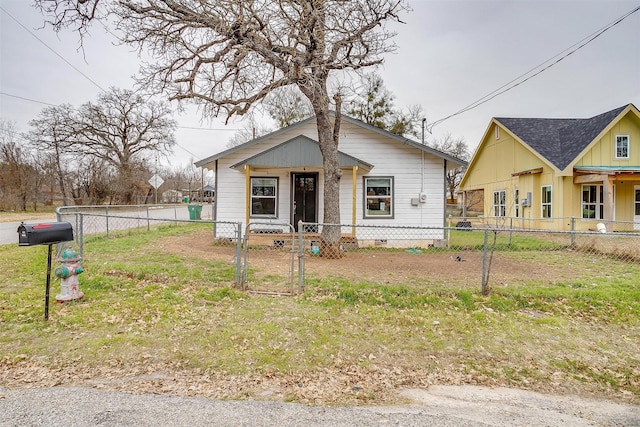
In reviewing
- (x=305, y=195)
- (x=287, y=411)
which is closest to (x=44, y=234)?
(x=287, y=411)

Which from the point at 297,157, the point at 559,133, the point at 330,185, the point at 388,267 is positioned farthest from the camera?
the point at 559,133

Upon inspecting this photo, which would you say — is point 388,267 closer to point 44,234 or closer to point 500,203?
point 44,234

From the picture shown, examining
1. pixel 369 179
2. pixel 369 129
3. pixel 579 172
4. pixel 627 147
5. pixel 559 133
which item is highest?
pixel 559 133

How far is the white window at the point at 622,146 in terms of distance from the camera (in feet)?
52.6

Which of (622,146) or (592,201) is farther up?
(622,146)

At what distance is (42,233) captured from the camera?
3.90 metres

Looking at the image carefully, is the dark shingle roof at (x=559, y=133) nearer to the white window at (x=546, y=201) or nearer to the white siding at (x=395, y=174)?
the white window at (x=546, y=201)

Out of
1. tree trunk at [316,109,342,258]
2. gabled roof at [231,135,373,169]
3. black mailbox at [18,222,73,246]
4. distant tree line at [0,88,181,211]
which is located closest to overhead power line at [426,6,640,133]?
gabled roof at [231,135,373,169]

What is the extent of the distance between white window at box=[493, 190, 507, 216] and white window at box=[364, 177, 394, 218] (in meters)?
12.2

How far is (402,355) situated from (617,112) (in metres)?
19.5

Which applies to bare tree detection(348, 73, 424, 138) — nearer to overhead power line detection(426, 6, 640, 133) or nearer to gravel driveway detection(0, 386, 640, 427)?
overhead power line detection(426, 6, 640, 133)

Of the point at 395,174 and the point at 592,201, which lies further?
the point at 592,201

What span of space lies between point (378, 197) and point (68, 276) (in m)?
9.00

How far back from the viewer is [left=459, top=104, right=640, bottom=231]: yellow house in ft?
50.2
